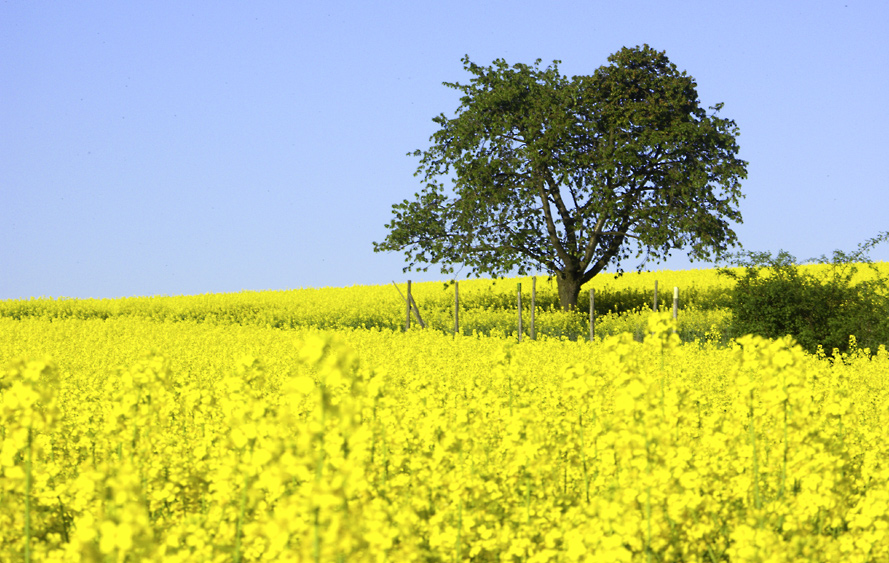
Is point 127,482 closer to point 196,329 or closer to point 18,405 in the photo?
point 18,405

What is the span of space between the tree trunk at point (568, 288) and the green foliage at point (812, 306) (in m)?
8.43

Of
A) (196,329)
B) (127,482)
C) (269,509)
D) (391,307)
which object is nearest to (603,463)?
(269,509)

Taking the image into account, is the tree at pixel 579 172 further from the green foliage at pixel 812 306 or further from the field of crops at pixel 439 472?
the field of crops at pixel 439 472

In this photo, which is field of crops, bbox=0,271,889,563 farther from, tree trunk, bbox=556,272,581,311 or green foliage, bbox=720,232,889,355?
tree trunk, bbox=556,272,581,311

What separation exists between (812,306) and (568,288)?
10.3m

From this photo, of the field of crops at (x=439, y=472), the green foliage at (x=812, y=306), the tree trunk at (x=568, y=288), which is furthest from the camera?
the tree trunk at (x=568, y=288)

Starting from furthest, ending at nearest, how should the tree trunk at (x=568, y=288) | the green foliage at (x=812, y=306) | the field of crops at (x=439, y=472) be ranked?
the tree trunk at (x=568, y=288), the green foliage at (x=812, y=306), the field of crops at (x=439, y=472)

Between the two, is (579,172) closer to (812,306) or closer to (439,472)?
(812,306)

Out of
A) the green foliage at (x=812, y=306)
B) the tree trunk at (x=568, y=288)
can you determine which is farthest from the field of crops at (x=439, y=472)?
the tree trunk at (x=568, y=288)

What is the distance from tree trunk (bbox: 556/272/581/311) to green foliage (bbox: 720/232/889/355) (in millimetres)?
8435

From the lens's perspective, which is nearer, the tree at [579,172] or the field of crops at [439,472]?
the field of crops at [439,472]

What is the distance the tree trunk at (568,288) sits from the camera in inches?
1099

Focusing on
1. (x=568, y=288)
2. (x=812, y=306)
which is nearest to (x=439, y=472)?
(x=812, y=306)

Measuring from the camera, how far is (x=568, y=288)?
28.0 meters
